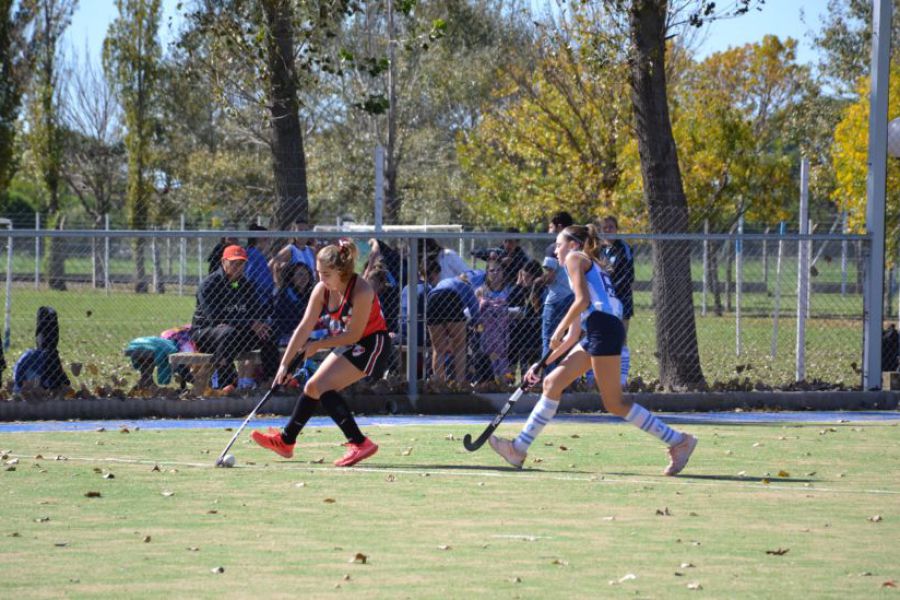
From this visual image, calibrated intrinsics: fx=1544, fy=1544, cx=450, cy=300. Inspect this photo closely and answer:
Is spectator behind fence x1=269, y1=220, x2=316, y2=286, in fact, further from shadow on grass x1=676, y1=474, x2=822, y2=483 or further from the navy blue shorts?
shadow on grass x1=676, y1=474, x2=822, y2=483

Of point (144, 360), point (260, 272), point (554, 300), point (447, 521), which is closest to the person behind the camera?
point (447, 521)

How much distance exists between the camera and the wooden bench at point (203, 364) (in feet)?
48.4

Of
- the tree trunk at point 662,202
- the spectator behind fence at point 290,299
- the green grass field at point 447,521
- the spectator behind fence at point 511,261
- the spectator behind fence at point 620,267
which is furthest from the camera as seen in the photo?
the tree trunk at point 662,202

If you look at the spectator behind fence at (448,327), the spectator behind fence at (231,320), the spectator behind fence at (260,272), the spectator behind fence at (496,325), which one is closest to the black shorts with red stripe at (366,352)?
the spectator behind fence at (231,320)

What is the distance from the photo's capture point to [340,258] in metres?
10.5

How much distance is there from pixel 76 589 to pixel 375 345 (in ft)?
14.4

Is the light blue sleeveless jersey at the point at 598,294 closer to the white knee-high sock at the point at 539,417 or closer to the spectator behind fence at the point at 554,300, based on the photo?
the white knee-high sock at the point at 539,417

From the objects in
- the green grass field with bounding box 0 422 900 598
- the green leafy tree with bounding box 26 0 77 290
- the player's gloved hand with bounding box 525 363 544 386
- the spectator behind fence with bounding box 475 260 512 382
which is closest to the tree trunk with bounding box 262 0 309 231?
the spectator behind fence with bounding box 475 260 512 382

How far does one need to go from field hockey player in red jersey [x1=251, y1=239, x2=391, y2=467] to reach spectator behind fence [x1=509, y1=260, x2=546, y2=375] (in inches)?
211

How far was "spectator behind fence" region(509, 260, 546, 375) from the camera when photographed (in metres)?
16.0

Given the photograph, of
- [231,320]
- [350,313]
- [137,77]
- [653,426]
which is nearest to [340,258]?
[350,313]

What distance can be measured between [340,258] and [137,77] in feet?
140

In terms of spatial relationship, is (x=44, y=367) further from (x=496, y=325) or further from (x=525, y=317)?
(x=525, y=317)

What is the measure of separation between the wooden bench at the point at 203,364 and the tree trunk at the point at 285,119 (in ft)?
11.8
